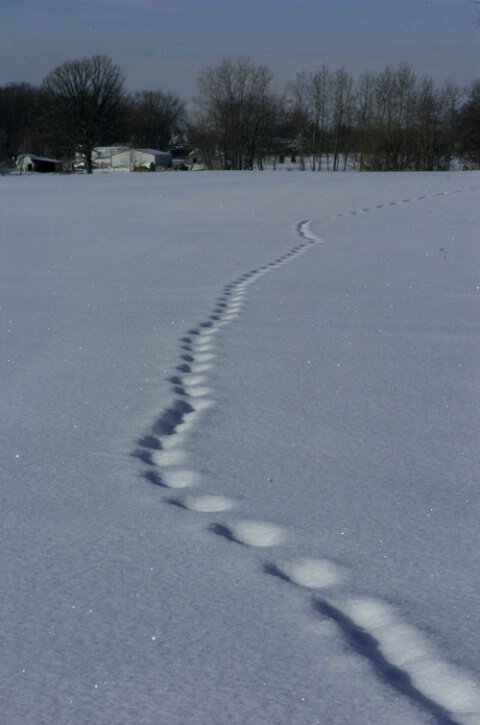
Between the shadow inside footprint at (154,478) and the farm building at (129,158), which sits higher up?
the farm building at (129,158)

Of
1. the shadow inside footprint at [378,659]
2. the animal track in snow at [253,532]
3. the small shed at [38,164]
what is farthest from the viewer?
the small shed at [38,164]

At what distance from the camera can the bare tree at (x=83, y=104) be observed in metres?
43.4

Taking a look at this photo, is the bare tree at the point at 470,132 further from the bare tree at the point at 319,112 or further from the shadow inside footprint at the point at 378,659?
the shadow inside footprint at the point at 378,659

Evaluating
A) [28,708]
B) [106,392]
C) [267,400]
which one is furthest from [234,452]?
[28,708]

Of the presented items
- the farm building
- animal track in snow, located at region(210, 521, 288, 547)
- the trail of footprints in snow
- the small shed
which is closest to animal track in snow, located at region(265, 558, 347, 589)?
the trail of footprints in snow

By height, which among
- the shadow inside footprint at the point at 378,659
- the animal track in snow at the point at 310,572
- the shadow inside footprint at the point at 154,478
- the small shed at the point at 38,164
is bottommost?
the shadow inside footprint at the point at 378,659

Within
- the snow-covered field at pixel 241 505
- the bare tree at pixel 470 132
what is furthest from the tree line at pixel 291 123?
the snow-covered field at pixel 241 505

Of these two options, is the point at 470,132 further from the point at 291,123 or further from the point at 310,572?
the point at 310,572

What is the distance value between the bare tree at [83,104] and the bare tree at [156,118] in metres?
13.6

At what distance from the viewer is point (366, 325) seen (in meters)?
4.29

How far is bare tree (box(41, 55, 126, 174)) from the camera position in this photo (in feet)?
142

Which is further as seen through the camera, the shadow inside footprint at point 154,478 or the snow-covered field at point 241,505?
the shadow inside footprint at point 154,478

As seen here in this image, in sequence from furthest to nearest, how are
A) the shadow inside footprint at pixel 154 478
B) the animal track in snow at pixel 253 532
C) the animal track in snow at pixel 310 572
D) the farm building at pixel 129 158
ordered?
the farm building at pixel 129 158 → the shadow inside footprint at pixel 154 478 → the animal track in snow at pixel 253 532 → the animal track in snow at pixel 310 572

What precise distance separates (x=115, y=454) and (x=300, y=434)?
57 centimetres
